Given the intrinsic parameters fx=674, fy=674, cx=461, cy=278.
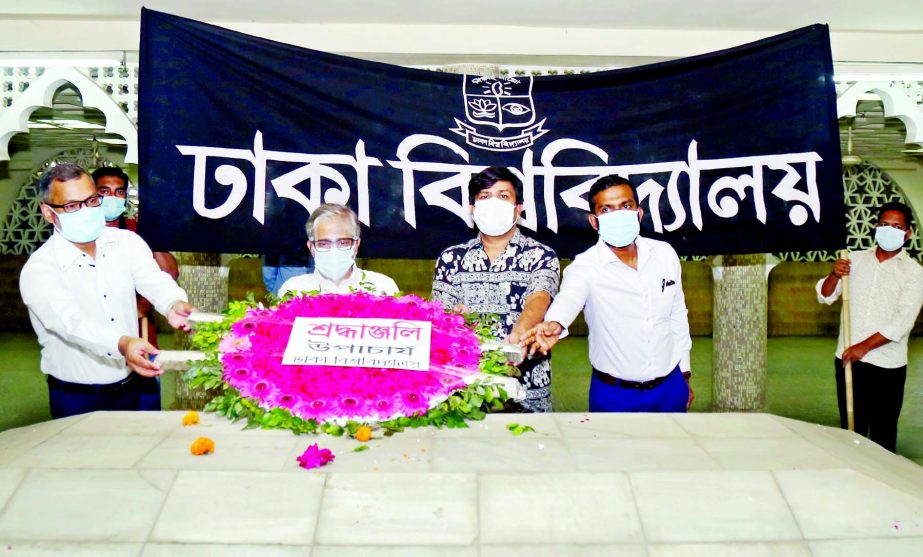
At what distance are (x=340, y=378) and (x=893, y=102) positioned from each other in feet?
13.2

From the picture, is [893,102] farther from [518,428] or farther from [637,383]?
[518,428]

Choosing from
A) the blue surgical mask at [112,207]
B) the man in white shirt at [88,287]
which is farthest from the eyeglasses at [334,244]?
the blue surgical mask at [112,207]

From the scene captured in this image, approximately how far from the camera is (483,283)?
7.92 ft

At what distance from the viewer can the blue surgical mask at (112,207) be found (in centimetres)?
286

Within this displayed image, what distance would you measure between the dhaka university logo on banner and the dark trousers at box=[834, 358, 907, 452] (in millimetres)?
1959

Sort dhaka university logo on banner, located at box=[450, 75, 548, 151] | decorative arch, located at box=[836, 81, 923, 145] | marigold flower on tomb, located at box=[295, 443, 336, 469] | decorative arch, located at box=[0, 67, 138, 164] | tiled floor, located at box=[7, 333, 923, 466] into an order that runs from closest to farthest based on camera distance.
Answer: marigold flower on tomb, located at box=[295, 443, 336, 469] → dhaka university logo on banner, located at box=[450, 75, 548, 151] → decorative arch, located at box=[0, 67, 138, 164] → decorative arch, located at box=[836, 81, 923, 145] → tiled floor, located at box=[7, 333, 923, 466]

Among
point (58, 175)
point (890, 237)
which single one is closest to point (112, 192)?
point (58, 175)

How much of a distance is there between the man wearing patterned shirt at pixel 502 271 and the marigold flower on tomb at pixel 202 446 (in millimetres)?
1040

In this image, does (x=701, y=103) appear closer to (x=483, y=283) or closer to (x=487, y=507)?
(x=483, y=283)

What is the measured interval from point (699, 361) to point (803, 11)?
442cm

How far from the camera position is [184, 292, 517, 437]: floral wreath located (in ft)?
5.32

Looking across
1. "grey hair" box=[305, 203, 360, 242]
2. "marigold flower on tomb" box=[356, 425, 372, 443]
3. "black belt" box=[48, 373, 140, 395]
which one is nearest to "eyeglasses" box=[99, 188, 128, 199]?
"black belt" box=[48, 373, 140, 395]

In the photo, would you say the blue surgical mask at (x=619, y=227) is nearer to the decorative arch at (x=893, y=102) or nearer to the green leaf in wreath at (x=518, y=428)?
the green leaf in wreath at (x=518, y=428)

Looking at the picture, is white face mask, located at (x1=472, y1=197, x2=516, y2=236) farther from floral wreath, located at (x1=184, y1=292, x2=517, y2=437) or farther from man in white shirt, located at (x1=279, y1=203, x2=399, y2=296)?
floral wreath, located at (x1=184, y1=292, x2=517, y2=437)
